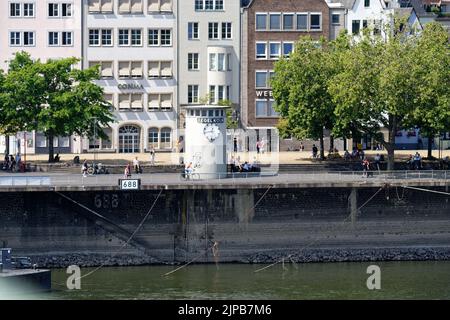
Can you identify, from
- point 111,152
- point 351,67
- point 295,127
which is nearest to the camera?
point 351,67

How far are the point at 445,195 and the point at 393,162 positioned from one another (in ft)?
35.4

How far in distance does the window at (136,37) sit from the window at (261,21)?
9811 millimetres

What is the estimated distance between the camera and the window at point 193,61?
13588 centimetres

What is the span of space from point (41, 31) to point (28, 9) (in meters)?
2.04

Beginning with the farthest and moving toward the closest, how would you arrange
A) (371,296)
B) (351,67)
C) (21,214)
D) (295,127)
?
(295,127) < (351,67) < (21,214) < (371,296)

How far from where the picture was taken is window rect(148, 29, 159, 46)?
135m

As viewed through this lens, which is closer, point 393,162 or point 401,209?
point 401,209

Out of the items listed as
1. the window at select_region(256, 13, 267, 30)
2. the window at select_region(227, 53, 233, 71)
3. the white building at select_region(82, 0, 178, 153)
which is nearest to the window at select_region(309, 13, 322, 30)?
the window at select_region(256, 13, 267, 30)

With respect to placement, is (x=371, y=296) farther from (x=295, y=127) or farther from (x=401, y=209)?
(x=295, y=127)

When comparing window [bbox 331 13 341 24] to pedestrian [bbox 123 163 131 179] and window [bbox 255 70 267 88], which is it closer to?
window [bbox 255 70 267 88]

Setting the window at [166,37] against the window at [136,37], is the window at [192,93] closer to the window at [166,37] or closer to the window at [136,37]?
the window at [166,37]

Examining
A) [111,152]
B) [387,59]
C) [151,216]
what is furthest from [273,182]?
[111,152]

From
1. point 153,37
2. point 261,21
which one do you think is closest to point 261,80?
point 261,21

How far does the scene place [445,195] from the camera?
97438 millimetres
